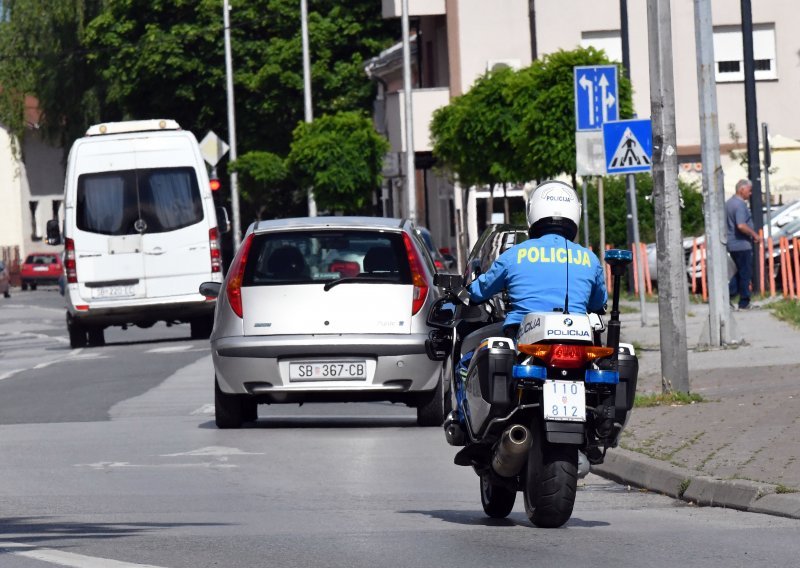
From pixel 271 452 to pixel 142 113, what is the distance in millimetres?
57058

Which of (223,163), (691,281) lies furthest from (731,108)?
(223,163)

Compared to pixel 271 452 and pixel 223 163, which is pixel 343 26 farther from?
pixel 271 452

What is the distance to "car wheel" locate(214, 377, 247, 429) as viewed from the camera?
15.0m

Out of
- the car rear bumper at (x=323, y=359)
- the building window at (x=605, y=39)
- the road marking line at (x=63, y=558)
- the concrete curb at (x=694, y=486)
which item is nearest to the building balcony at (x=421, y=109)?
the building window at (x=605, y=39)

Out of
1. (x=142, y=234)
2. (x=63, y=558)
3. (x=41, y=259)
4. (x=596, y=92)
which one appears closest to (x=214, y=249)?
(x=142, y=234)

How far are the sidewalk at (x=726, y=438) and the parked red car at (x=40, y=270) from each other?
2781 inches

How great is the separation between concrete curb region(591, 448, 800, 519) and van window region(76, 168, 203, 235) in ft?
56.9

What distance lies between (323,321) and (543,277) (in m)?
5.53

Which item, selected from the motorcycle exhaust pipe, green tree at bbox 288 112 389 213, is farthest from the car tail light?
green tree at bbox 288 112 389 213

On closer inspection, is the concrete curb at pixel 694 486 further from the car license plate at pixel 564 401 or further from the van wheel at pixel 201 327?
the van wheel at pixel 201 327

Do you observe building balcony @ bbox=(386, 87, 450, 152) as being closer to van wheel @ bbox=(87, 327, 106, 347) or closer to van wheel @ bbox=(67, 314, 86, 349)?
van wheel @ bbox=(87, 327, 106, 347)

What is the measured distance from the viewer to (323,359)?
47.9ft

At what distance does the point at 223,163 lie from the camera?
69062 mm

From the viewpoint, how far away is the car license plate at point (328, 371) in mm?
14578
